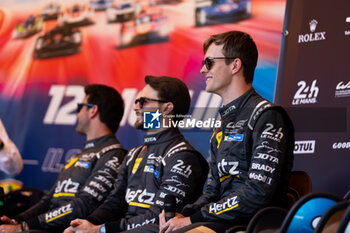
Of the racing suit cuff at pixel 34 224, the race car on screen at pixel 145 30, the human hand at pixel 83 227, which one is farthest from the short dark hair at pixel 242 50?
the race car on screen at pixel 145 30

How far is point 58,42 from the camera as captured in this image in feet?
18.4

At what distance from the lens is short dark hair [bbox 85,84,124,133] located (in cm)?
419

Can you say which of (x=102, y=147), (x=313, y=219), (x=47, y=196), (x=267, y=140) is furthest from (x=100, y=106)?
(x=313, y=219)

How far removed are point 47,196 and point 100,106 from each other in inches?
33.8

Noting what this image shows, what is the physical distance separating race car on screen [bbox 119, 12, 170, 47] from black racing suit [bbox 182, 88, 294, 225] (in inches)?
91.5

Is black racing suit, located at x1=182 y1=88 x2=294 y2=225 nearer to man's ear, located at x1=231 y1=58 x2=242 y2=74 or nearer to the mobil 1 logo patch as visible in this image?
man's ear, located at x1=231 y1=58 x2=242 y2=74

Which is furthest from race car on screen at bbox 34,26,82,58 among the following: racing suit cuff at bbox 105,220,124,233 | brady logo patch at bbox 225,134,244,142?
brady logo patch at bbox 225,134,244,142

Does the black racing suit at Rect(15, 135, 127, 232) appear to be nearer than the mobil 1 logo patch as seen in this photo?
No

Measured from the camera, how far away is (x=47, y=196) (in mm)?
4258

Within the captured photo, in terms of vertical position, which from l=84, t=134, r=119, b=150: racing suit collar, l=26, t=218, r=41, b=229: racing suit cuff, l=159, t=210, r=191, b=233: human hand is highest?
l=159, t=210, r=191, b=233: human hand

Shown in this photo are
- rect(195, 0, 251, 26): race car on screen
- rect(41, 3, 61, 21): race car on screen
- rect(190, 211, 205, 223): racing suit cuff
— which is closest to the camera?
rect(190, 211, 205, 223): racing suit cuff

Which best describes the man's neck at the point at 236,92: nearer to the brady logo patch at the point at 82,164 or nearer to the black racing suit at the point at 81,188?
the black racing suit at the point at 81,188

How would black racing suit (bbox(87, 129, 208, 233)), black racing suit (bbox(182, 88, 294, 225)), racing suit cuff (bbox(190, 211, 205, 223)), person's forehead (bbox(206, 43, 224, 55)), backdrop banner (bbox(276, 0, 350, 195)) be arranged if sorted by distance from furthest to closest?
backdrop banner (bbox(276, 0, 350, 195)), black racing suit (bbox(87, 129, 208, 233)), person's forehead (bbox(206, 43, 224, 55)), racing suit cuff (bbox(190, 211, 205, 223)), black racing suit (bbox(182, 88, 294, 225))

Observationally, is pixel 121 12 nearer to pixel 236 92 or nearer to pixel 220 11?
pixel 220 11
